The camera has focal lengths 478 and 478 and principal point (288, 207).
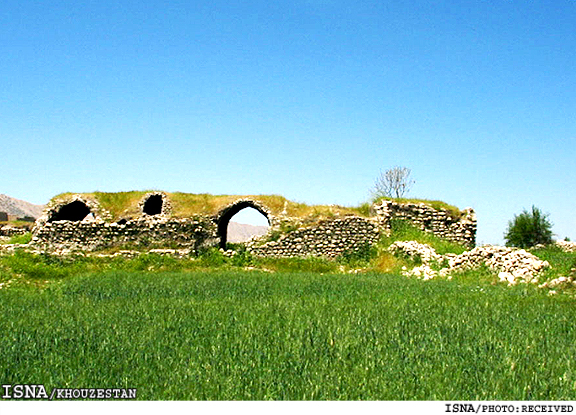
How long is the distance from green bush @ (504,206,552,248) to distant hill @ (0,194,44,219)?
274 feet

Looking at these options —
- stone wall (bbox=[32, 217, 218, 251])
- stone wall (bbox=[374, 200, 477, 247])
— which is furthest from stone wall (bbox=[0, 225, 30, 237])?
stone wall (bbox=[374, 200, 477, 247])

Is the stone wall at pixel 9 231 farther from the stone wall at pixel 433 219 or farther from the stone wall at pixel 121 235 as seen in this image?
the stone wall at pixel 433 219

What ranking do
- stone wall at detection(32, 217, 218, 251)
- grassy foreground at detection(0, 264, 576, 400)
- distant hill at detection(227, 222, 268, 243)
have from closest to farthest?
1. grassy foreground at detection(0, 264, 576, 400)
2. stone wall at detection(32, 217, 218, 251)
3. distant hill at detection(227, 222, 268, 243)

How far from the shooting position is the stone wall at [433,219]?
2475 cm

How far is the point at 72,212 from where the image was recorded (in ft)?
88.6

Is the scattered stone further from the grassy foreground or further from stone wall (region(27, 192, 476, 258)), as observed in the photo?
the grassy foreground

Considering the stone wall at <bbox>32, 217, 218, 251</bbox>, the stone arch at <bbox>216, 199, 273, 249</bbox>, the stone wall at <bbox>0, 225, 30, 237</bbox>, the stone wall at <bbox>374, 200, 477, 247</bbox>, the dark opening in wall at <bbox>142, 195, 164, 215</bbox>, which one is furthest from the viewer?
the stone wall at <bbox>0, 225, 30, 237</bbox>

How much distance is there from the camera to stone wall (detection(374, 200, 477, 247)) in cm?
2475

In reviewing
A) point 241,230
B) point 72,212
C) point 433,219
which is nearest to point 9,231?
point 72,212

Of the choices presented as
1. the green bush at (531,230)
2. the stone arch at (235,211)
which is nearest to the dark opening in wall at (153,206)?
the stone arch at (235,211)

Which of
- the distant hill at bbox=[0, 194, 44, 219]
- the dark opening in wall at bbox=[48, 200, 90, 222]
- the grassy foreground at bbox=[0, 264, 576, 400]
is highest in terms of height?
the distant hill at bbox=[0, 194, 44, 219]
